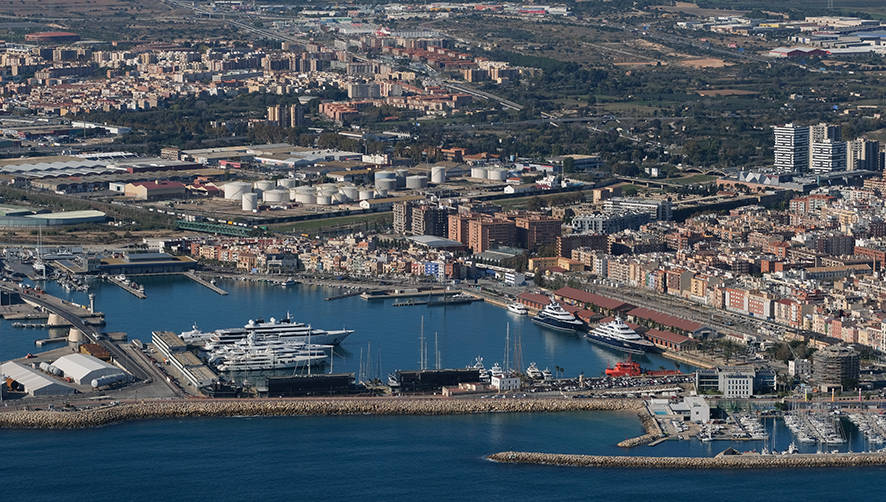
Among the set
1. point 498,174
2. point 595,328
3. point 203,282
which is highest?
point 595,328

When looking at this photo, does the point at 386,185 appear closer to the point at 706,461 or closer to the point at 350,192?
the point at 350,192

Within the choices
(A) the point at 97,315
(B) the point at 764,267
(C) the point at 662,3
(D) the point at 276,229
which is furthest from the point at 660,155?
(C) the point at 662,3

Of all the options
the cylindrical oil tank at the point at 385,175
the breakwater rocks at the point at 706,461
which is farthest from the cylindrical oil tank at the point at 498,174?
the breakwater rocks at the point at 706,461

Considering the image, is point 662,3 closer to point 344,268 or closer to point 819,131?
point 819,131

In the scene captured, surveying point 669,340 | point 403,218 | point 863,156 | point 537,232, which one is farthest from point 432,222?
point 863,156

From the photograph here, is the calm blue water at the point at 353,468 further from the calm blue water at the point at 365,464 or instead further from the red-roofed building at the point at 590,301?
the red-roofed building at the point at 590,301
